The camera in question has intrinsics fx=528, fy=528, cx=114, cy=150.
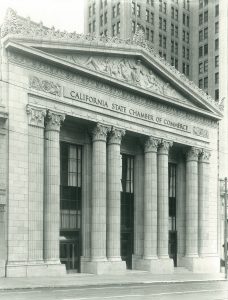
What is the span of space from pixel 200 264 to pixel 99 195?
14.8 m

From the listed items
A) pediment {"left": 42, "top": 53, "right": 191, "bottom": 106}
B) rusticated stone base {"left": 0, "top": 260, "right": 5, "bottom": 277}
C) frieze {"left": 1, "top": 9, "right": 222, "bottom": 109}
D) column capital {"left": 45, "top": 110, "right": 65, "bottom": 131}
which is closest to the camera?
rusticated stone base {"left": 0, "top": 260, "right": 5, "bottom": 277}

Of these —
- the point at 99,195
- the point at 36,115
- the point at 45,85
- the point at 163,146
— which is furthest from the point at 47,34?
the point at 163,146

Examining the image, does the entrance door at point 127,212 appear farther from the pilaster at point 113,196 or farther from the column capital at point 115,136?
the column capital at point 115,136

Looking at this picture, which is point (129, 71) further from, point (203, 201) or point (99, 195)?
point (203, 201)

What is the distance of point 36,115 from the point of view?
35.5 m

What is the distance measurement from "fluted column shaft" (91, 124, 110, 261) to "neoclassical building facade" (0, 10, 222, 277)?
80mm

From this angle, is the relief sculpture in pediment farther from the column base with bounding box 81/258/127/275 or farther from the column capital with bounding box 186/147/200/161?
the column base with bounding box 81/258/127/275

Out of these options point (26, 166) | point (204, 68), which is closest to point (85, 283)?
point (26, 166)

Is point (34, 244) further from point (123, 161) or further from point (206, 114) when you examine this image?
point (206, 114)

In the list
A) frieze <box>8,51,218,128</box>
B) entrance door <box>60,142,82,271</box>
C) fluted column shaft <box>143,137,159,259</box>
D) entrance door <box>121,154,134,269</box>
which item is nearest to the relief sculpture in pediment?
frieze <box>8,51,218,128</box>

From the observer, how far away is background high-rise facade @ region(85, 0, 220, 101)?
9062cm

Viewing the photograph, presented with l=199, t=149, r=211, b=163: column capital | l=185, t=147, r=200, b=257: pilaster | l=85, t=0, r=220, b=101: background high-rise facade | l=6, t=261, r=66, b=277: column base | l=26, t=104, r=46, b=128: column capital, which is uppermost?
l=85, t=0, r=220, b=101: background high-rise facade

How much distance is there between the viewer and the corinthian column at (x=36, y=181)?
113 feet

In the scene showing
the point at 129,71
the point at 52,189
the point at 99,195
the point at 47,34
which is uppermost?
the point at 47,34
